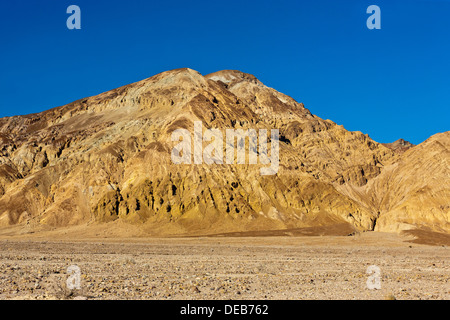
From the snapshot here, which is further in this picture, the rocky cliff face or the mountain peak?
the mountain peak

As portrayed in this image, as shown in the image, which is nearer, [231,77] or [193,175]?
[193,175]

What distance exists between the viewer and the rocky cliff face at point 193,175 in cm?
8600

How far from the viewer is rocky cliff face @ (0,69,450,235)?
282 ft

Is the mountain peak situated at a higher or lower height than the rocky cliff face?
higher

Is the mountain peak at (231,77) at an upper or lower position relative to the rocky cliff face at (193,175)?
→ upper

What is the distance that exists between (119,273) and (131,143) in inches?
3286

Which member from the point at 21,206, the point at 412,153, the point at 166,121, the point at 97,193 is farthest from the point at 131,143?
the point at 412,153

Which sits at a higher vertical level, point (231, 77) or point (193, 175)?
point (231, 77)

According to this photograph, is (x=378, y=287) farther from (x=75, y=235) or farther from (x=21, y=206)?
(x=21, y=206)

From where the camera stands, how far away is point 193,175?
91.5 metres

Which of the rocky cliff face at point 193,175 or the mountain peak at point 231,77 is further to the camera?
the mountain peak at point 231,77
